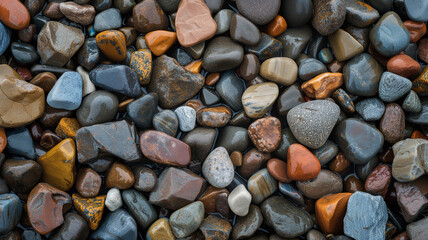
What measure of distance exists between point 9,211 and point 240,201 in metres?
1.33

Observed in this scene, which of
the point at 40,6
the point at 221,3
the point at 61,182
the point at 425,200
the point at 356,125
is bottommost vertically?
the point at 61,182

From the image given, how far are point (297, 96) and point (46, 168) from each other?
167cm

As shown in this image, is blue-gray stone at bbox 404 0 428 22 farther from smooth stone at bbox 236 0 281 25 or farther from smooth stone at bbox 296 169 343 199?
smooth stone at bbox 296 169 343 199

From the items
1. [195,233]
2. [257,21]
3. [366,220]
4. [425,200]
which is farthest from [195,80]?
[425,200]

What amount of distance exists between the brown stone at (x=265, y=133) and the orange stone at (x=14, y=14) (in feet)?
5.20

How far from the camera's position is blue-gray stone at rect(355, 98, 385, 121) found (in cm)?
202

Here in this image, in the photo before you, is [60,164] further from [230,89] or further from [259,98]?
[259,98]

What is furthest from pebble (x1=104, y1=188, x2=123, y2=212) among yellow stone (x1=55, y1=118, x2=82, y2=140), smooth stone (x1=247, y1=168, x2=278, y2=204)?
smooth stone (x1=247, y1=168, x2=278, y2=204)

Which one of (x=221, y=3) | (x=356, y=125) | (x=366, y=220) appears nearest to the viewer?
(x=366, y=220)

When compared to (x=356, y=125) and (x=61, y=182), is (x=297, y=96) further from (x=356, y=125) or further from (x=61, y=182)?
(x=61, y=182)

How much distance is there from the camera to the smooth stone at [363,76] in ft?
6.72

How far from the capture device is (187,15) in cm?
209

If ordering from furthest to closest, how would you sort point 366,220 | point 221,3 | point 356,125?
point 221,3 < point 356,125 < point 366,220

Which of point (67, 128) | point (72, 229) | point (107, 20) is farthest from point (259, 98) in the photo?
point (72, 229)
